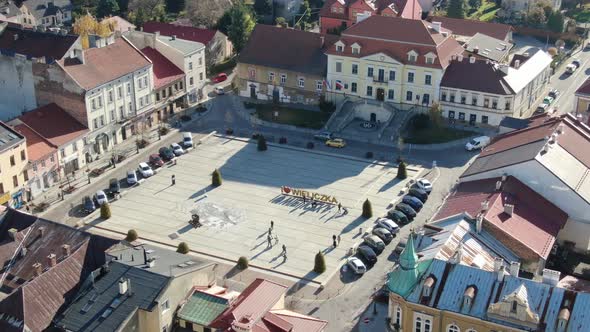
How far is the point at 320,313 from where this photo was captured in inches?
2736

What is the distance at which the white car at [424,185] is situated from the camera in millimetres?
90188

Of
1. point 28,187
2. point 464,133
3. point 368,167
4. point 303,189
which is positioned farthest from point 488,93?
point 28,187

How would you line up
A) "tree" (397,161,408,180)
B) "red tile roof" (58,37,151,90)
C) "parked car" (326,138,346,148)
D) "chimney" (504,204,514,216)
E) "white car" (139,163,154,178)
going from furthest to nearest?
"parked car" (326,138,346,148), "red tile roof" (58,37,151,90), "white car" (139,163,154,178), "tree" (397,161,408,180), "chimney" (504,204,514,216)

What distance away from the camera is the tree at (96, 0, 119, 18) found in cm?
16050

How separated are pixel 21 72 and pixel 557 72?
85.6 metres

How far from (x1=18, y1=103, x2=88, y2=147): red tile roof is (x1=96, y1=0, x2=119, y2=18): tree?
6716 cm

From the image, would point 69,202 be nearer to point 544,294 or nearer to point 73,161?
point 73,161

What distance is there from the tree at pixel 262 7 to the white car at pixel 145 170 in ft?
240

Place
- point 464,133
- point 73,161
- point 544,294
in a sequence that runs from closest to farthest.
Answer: point 544,294 → point 73,161 → point 464,133

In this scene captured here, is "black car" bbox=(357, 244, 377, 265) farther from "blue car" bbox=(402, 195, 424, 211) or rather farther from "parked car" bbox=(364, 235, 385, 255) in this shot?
"blue car" bbox=(402, 195, 424, 211)

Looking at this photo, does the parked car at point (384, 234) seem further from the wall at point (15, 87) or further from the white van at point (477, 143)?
the wall at point (15, 87)

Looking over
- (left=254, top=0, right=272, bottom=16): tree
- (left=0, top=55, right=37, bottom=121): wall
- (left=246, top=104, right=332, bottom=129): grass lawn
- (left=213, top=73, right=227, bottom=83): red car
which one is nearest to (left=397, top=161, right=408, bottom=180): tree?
(left=246, top=104, right=332, bottom=129): grass lawn

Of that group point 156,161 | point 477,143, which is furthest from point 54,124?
point 477,143

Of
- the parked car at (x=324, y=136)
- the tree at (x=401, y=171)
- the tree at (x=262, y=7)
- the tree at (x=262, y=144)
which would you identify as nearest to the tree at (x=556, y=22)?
the tree at (x=262, y=7)
